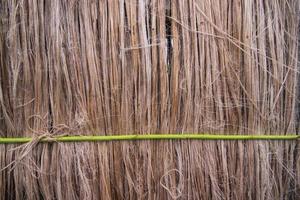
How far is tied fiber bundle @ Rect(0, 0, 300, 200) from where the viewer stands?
3.31 ft

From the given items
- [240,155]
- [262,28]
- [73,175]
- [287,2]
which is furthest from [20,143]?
[287,2]

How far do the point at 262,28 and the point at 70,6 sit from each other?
727 mm

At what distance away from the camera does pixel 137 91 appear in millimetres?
1015

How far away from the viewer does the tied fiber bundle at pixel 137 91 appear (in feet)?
3.31

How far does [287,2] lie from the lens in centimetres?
104

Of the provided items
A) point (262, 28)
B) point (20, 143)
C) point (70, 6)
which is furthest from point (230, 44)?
point (20, 143)

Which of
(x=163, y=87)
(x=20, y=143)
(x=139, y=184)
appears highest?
(x=163, y=87)

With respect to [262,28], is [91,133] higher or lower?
lower

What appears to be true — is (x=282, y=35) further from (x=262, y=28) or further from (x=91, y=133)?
(x=91, y=133)

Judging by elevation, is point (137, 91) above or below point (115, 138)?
above

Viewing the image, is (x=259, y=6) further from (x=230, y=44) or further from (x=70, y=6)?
(x=70, y=6)

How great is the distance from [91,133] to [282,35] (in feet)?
2.70

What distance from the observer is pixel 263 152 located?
1.05 meters

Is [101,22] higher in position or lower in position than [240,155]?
higher
